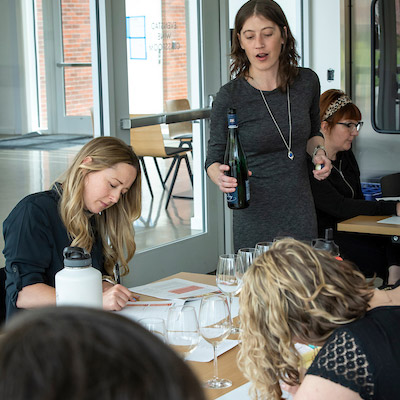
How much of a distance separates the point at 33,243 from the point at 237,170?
103 centimetres

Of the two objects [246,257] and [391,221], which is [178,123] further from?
[246,257]

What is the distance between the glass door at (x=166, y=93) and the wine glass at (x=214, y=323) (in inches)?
94.9

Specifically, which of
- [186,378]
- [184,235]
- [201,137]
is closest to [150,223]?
[184,235]

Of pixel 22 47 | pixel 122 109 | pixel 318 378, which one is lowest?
pixel 318 378

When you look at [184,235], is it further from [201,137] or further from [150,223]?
[201,137]

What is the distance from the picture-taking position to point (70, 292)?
173 centimetres

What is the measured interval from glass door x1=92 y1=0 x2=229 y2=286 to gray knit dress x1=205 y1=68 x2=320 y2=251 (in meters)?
1.26

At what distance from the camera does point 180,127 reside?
4.50 metres

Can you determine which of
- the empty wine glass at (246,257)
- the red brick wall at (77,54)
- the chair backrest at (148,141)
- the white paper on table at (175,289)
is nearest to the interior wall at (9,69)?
the red brick wall at (77,54)

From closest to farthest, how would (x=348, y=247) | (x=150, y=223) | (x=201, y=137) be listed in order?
1. (x=348, y=247)
2. (x=150, y=223)
3. (x=201, y=137)

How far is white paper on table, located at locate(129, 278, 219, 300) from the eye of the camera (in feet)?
7.46

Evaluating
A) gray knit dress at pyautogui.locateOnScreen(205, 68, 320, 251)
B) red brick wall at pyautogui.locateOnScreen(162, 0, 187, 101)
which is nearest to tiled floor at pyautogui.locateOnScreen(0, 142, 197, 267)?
red brick wall at pyautogui.locateOnScreen(162, 0, 187, 101)

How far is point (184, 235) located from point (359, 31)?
2.39 meters

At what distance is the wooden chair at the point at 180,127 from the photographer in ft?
14.4
